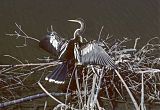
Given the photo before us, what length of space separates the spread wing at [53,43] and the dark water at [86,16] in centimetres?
18

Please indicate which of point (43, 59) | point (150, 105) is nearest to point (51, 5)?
point (43, 59)

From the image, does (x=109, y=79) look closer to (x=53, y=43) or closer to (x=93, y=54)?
(x=93, y=54)

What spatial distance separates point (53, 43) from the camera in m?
1.74

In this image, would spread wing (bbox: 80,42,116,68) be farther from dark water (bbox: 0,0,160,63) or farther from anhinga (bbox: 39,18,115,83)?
dark water (bbox: 0,0,160,63)

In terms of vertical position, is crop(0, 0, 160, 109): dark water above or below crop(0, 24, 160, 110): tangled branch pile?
above

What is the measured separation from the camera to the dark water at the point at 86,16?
6.53 ft

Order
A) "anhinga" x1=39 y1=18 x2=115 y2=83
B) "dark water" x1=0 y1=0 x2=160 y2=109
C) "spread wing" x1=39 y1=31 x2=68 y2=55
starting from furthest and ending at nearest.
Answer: "dark water" x1=0 y1=0 x2=160 y2=109, "spread wing" x1=39 y1=31 x2=68 y2=55, "anhinga" x1=39 y1=18 x2=115 y2=83

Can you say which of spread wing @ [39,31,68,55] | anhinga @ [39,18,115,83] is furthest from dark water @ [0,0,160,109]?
anhinga @ [39,18,115,83]

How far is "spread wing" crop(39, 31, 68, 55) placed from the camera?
5.61 ft

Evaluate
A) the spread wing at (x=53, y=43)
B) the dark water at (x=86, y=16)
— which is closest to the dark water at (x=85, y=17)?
the dark water at (x=86, y=16)

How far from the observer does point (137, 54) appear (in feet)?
5.57

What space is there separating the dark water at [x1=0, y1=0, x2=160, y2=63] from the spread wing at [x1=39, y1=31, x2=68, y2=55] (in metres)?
0.18

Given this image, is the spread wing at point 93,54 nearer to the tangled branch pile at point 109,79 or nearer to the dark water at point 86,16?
the tangled branch pile at point 109,79

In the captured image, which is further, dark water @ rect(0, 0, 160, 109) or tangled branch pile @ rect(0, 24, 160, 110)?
dark water @ rect(0, 0, 160, 109)
